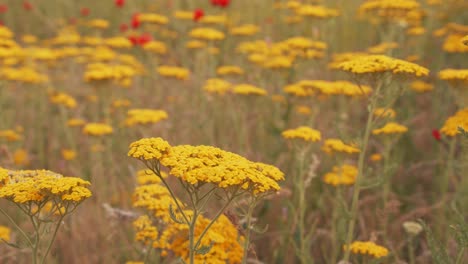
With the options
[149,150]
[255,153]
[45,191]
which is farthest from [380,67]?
[255,153]

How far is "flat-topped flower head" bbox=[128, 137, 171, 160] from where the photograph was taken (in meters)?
2.04

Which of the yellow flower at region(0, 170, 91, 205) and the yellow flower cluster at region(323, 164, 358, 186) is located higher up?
the yellow flower at region(0, 170, 91, 205)

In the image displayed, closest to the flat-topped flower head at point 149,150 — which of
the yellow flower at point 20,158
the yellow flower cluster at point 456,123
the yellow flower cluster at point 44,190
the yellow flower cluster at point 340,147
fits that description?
the yellow flower cluster at point 44,190

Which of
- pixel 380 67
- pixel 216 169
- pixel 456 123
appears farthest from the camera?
pixel 456 123

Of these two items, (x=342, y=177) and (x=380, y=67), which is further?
(x=342, y=177)

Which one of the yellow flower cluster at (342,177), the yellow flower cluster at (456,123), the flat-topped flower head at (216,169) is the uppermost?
the flat-topped flower head at (216,169)

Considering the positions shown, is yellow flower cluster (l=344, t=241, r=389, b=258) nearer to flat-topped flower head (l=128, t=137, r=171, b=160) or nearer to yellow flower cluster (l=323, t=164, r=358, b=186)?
yellow flower cluster (l=323, t=164, r=358, b=186)

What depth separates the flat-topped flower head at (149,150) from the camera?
6.68 feet

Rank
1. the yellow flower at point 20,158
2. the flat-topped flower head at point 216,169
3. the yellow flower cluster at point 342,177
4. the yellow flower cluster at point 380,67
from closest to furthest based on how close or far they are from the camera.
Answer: the flat-topped flower head at point 216,169, the yellow flower cluster at point 380,67, the yellow flower cluster at point 342,177, the yellow flower at point 20,158

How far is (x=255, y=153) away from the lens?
464 centimetres

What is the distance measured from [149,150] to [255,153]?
2615 millimetres

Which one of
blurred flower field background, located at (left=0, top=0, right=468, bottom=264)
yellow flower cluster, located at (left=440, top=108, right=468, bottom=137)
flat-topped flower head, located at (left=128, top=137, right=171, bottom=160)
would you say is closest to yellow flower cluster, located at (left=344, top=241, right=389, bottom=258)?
blurred flower field background, located at (left=0, top=0, right=468, bottom=264)

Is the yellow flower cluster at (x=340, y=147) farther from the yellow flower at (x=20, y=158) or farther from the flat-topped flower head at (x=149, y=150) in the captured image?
the yellow flower at (x=20, y=158)

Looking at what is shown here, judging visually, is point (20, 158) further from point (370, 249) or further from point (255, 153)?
point (370, 249)
